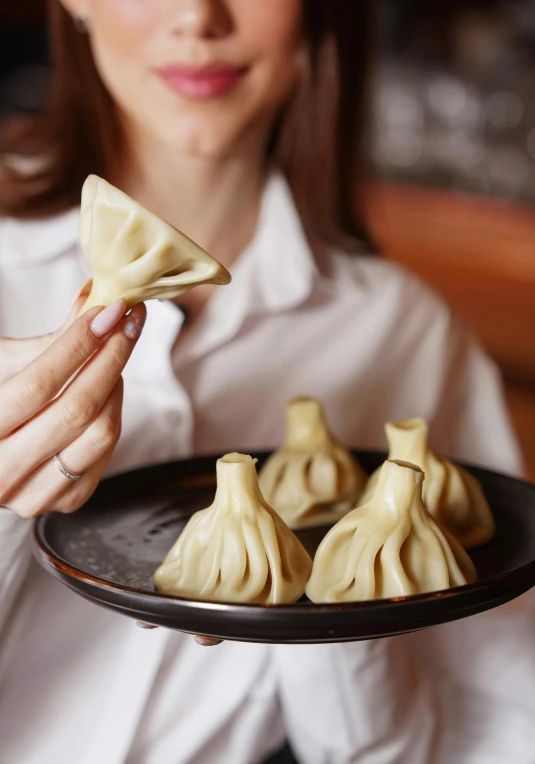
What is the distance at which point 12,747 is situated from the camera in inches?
49.6

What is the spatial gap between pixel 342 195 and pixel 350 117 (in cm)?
14

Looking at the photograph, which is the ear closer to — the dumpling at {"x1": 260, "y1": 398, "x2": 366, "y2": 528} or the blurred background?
the dumpling at {"x1": 260, "y1": 398, "x2": 366, "y2": 528}

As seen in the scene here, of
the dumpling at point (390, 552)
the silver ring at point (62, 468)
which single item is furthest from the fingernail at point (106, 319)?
the dumpling at point (390, 552)

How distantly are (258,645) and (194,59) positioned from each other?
2.65ft

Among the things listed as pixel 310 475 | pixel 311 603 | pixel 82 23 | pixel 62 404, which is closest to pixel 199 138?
pixel 82 23

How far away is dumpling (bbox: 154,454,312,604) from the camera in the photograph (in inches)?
37.9

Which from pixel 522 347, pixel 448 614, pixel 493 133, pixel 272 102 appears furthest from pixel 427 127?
pixel 448 614

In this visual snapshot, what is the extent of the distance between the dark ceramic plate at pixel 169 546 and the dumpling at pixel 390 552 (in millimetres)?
47

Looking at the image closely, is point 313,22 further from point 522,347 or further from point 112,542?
point 522,347

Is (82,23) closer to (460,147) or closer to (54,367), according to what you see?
(54,367)

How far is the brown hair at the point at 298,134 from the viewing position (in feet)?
5.21

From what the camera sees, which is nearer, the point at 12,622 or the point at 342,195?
the point at 12,622

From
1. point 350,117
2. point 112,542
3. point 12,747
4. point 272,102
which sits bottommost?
point 12,747

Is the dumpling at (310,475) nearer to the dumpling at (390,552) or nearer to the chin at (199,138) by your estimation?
the dumpling at (390,552)
